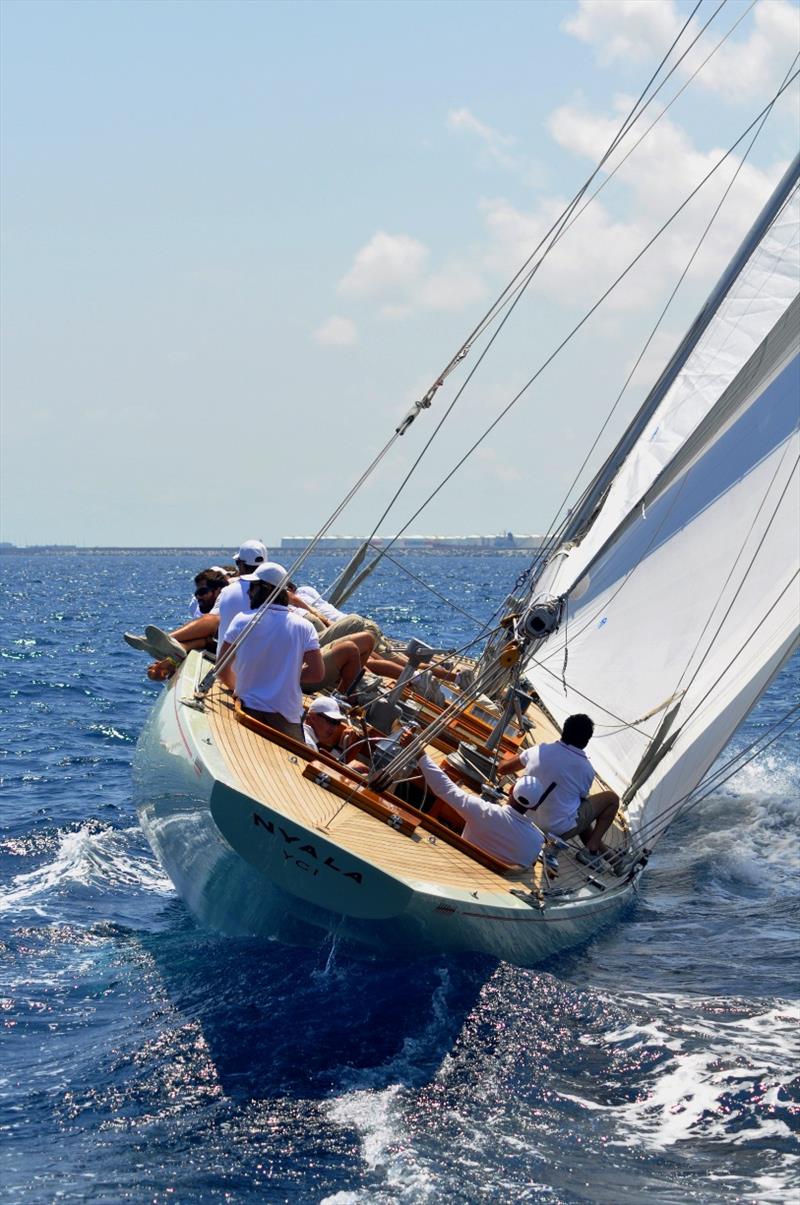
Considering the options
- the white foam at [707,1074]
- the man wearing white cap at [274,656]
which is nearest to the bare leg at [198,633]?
the man wearing white cap at [274,656]

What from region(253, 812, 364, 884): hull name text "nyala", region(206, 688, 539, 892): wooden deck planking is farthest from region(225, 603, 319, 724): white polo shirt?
region(253, 812, 364, 884): hull name text "nyala"

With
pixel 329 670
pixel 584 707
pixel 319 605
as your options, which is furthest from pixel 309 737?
pixel 584 707

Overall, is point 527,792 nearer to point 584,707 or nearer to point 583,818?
point 583,818

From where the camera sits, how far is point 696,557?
542 inches

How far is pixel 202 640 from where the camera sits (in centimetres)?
1332

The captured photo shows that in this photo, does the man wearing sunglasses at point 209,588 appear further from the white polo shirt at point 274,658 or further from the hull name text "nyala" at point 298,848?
the hull name text "nyala" at point 298,848

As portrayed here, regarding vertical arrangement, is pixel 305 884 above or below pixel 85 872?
above

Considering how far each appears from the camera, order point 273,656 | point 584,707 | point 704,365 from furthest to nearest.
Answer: point 704,365, point 584,707, point 273,656

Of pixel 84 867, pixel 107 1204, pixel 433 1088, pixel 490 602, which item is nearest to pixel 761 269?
pixel 84 867

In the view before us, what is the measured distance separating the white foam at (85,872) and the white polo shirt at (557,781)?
10.9 feet

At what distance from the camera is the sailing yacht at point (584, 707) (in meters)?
8.54

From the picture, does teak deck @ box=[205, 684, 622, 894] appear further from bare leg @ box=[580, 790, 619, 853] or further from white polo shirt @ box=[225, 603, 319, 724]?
bare leg @ box=[580, 790, 619, 853]

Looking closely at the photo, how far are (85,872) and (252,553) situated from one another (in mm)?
3122

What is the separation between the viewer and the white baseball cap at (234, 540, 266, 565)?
41.6 feet
